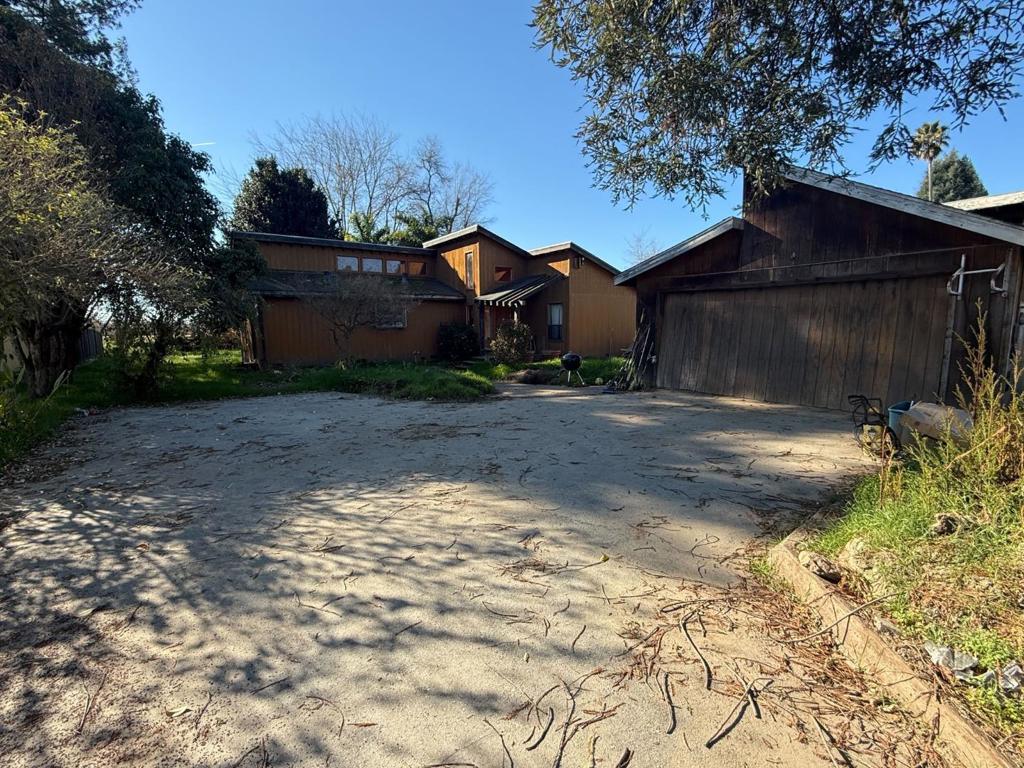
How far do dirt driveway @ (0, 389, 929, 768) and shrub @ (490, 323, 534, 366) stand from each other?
408 inches

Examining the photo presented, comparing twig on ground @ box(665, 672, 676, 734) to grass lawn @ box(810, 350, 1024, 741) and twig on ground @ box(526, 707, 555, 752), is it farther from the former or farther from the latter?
grass lawn @ box(810, 350, 1024, 741)

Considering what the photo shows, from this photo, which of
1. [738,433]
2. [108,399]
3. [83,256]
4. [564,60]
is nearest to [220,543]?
[83,256]

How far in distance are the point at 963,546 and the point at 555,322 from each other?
15.6 m

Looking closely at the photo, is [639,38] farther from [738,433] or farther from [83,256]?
[83,256]

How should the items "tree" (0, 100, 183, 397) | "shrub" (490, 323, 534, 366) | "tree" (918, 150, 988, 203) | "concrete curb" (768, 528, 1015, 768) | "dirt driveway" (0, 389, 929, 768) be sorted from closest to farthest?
A: "concrete curb" (768, 528, 1015, 768) < "dirt driveway" (0, 389, 929, 768) < "tree" (0, 100, 183, 397) < "shrub" (490, 323, 534, 366) < "tree" (918, 150, 988, 203)

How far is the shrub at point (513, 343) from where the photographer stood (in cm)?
1573

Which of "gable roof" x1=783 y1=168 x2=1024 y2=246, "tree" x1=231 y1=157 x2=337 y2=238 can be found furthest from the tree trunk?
"tree" x1=231 y1=157 x2=337 y2=238

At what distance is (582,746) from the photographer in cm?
169

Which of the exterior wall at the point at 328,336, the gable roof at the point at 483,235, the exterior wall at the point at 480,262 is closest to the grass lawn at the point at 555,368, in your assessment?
the exterior wall at the point at 328,336

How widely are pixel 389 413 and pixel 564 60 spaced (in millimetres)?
6010

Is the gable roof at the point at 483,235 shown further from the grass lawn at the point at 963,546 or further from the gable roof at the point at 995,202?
the grass lawn at the point at 963,546

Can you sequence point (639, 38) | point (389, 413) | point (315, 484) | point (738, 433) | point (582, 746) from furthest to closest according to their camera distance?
point (389, 413) < point (738, 433) < point (315, 484) < point (639, 38) < point (582, 746)

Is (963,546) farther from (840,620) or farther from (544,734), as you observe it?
(544,734)

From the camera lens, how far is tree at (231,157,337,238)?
2494cm
